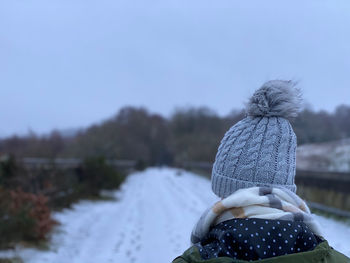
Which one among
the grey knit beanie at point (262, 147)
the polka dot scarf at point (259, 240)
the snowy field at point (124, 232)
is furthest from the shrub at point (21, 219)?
the polka dot scarf at point (259, 240)

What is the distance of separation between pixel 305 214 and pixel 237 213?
28cm

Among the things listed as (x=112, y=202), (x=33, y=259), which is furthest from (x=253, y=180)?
(x=112, y=202)

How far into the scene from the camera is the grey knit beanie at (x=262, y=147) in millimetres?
1764

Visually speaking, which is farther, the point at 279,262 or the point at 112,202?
the point at 112,202

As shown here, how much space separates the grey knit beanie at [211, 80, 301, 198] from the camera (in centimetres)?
176

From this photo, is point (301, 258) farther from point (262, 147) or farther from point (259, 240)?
point (262, 147)

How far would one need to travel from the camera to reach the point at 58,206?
12141 millimetres

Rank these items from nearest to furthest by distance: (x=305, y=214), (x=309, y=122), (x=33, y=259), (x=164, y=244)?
(x=305, y=214) < (x=309, y=122) < (x=33, y=259) < (x=164, y=244)

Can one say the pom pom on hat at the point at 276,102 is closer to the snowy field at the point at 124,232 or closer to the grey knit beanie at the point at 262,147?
the grey knit beanie at the point at 262,147

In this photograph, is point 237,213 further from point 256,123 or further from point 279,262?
point 256,123

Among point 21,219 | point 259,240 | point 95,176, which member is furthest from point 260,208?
point 95,176

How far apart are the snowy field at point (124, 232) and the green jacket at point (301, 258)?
2.70 meters

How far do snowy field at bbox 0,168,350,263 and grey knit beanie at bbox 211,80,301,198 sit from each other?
2.63 metres

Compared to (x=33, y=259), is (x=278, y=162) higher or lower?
higher
